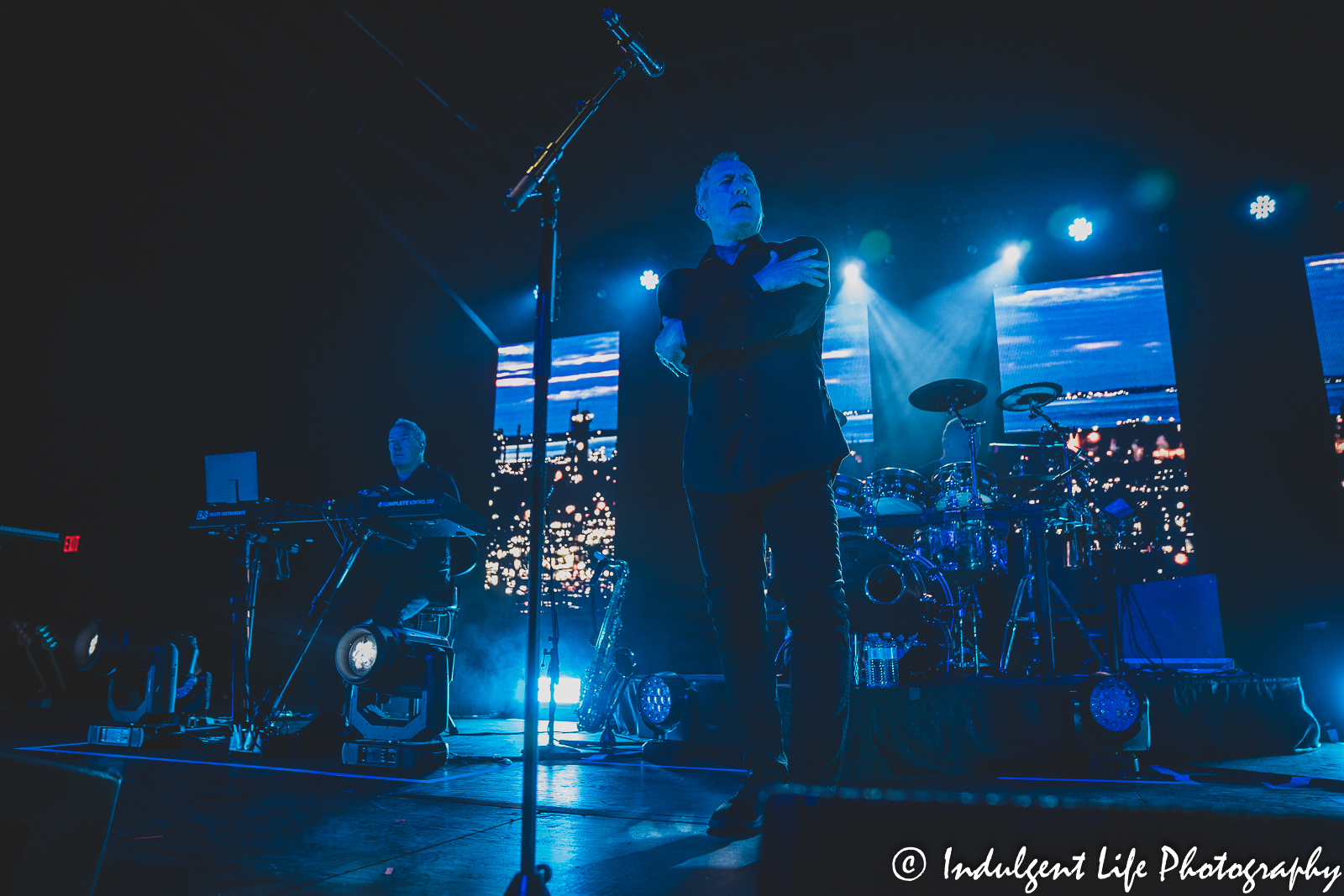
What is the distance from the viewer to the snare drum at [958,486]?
510 cm

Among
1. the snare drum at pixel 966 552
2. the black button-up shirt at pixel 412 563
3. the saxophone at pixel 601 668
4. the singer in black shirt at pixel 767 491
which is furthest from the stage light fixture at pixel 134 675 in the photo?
the snare drum at pixel 966 552

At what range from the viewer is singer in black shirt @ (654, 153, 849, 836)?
1.85m

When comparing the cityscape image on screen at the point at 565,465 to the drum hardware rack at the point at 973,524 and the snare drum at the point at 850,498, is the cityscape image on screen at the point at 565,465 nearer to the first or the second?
the snare drum at the point at 850,498

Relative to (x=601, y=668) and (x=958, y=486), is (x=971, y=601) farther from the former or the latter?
(x=601, y=668)

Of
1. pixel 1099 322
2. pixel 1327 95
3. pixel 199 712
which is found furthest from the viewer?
pixel 1099 322

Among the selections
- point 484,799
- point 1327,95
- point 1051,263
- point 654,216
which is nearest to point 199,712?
point 484,799

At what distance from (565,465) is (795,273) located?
267 inches

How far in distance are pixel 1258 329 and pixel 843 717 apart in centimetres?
677

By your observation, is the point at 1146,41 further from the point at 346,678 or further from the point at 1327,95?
the point at 346,678

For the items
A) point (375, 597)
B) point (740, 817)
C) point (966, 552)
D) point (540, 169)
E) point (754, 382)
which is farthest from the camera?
point (966, 552)

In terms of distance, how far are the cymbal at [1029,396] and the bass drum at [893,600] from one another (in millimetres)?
1333

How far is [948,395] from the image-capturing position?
210 inches

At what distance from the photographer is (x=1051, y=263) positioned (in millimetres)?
7414

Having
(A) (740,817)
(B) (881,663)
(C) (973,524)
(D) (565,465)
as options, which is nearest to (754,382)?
(A) (740,817)
